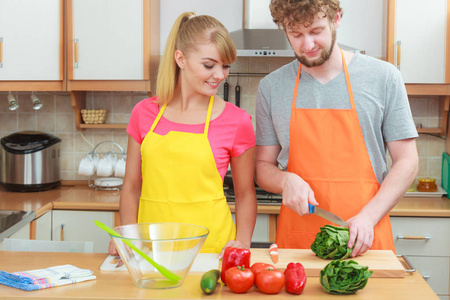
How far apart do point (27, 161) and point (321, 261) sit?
87.5 inches

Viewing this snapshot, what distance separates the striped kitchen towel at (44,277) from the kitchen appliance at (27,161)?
191 centimetres

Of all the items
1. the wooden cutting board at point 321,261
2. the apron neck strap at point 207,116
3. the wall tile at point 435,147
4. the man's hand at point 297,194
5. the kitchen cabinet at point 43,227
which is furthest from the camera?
the wall tile at point 435,147

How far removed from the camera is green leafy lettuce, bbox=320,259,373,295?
1278 millimetres

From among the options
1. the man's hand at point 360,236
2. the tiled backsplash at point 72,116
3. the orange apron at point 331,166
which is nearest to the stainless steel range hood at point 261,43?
the tiled backsplash at point 72,116

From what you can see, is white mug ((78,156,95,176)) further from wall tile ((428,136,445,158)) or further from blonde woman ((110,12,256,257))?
wall tile ((428,136,445,158))

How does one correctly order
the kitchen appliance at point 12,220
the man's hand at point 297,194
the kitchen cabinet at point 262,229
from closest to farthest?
the man's hand at point 297,194, the kitchen appliance at point 12,220, the kitchen cabinet at point 262,229

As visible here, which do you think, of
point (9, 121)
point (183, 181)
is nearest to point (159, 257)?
point (183, 181)

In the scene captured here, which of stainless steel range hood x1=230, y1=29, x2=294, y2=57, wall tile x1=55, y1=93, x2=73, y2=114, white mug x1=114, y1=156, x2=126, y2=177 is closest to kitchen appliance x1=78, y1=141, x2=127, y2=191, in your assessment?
white mug x1=114, y1=156, x2=126, y2=177

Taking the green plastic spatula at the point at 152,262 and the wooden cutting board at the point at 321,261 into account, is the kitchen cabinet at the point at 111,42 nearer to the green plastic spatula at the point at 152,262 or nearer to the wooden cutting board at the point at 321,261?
the wooden cutting board at the point at 321,261

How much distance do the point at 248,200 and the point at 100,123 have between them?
1.85 meters

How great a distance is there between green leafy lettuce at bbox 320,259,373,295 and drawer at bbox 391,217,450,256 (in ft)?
5.70

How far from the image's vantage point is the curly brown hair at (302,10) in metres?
1.63

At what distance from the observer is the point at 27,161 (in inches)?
127

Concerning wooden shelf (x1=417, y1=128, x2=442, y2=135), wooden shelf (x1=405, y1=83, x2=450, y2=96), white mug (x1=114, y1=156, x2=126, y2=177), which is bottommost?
white mug (x1=114, y1=156, x2=126, y2=177)
